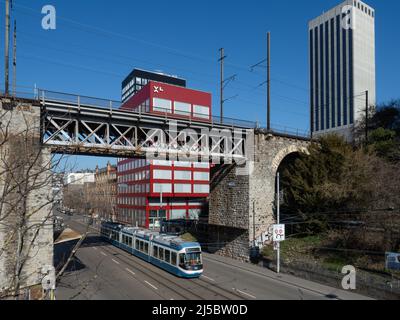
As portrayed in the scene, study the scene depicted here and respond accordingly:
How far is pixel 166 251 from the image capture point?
2459 cm

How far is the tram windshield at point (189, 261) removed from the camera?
22.8 metres

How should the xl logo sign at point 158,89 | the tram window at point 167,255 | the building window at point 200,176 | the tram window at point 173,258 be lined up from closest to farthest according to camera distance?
the tram window at point 173,258, the tram window at point 167,255, the xl logo sign at point 158,89, the building window at point 200,176

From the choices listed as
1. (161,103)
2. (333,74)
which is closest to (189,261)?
(161,103)

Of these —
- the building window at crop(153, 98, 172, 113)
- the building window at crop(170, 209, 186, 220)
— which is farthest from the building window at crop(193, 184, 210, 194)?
the building window at crop(153, 98, 172, 113)

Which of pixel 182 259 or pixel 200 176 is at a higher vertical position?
pixel 200 176

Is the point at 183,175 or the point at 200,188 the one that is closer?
the point at 183,175

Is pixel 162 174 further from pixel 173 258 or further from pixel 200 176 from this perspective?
pixel 173 258

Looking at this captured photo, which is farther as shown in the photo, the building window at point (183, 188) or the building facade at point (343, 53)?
the building facade at point (343, 53)

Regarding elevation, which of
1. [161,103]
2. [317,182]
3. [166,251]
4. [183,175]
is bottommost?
[166,251]

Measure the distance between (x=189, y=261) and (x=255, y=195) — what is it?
412 inches

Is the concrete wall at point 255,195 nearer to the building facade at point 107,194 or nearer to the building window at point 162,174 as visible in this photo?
the building window at point 162,174

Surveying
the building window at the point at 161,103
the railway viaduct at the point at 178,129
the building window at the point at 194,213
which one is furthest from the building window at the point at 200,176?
the railway viaduct at the point at 178,129

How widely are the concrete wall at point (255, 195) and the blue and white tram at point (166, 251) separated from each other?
7.90 metres
